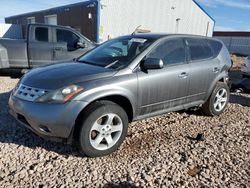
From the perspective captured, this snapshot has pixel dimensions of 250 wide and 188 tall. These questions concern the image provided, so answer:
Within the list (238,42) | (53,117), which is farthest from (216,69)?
(238,42)

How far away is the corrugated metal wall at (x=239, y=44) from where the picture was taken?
32.6 metres

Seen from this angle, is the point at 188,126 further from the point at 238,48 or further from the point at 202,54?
the point at 238,48

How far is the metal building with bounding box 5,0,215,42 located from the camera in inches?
705

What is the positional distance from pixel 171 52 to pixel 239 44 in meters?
32.9

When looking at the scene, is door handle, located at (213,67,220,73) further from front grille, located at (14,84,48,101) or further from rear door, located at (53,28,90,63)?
rear door, located at (53,28,90,63)

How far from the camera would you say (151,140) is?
13.4 ft

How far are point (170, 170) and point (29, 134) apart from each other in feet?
7.44

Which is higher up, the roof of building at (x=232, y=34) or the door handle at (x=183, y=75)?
the door handle at (x=183, y=75)

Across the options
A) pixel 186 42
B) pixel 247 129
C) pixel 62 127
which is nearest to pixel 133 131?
pixel 62 127

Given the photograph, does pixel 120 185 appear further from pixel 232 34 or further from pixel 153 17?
pixel 232 34

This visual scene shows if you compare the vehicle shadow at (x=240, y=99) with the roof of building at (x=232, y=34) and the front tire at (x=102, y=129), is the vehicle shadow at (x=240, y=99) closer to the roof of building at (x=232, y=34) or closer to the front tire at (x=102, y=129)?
the front tire at (x=102, y=129)

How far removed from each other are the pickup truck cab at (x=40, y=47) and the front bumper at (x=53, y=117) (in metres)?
4.89

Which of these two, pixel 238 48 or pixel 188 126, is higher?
pixel 188 126

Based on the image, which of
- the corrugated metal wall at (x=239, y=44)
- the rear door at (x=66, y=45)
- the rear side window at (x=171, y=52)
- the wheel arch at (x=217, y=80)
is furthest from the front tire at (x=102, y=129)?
the corrugated metal wall at (x=239, y=44)
